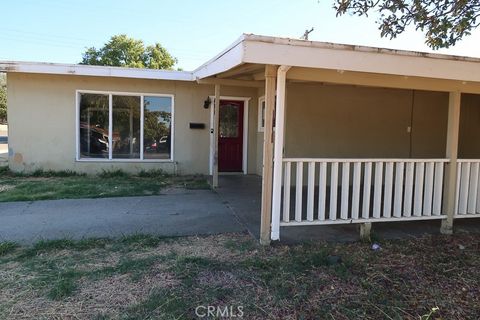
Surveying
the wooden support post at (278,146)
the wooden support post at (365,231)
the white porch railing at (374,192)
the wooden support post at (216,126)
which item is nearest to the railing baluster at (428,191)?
the white porch railing at (374,192)

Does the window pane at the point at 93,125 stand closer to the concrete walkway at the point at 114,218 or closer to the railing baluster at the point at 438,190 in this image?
the concrete walkway at the point at 114,218

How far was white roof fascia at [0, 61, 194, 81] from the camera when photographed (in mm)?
8117

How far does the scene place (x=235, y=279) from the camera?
3.38 m

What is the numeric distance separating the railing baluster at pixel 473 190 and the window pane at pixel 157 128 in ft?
21.9

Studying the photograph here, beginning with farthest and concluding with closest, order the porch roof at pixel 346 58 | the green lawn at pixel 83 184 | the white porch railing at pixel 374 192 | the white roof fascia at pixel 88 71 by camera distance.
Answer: the white roof fascia at pixel 88 71, the green lawn at pixel 83 184, the white porch railing at pixel 374 192, the porch roof at pixel 346 58

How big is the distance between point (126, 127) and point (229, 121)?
268 centimetres

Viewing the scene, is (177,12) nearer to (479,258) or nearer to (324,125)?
(324,125)

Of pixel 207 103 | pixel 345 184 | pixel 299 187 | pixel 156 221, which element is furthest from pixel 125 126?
pixel 345 184

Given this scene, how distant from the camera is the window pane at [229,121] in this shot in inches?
384

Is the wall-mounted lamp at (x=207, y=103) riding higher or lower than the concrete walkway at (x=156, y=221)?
higher

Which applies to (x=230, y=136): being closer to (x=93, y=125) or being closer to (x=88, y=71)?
(x=93, y=125)

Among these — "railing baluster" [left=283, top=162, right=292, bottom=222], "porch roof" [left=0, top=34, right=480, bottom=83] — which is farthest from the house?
"porch roof" [left=0, top=34, right=480, bottom=83]

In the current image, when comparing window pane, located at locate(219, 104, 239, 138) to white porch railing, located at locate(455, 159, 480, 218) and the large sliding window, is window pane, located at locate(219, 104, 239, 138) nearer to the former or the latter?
the large sliding window

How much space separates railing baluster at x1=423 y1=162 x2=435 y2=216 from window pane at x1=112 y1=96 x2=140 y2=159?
22.1ft
